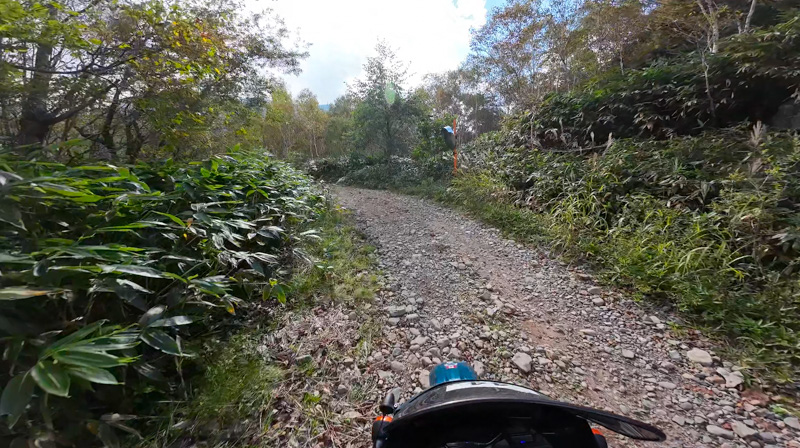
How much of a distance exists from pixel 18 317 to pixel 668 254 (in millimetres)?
4166

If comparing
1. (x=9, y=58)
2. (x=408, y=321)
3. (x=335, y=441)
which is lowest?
(x=335, y=441)

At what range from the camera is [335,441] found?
136 centimetres

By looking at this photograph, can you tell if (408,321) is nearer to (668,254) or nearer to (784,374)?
(784,374)

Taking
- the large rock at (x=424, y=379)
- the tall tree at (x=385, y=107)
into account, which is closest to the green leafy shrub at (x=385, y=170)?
the tall tree at (x=385, y=107)

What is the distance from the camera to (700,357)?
6.12 feet

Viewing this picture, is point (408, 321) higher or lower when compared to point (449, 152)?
lower

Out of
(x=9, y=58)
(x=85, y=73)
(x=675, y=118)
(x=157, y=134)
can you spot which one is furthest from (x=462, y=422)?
(x=675, y=118)

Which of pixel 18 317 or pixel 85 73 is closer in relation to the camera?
pixel 18 317

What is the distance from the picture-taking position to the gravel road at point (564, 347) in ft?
4.95

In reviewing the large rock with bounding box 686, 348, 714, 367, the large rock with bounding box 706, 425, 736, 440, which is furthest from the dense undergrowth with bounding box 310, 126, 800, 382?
the large rock with bounding box 706, 425, 736, 440

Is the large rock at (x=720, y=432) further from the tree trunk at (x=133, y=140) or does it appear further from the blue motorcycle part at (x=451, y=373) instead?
the tree trunk at (x=133, y=140)

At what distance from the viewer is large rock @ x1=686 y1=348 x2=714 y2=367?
1822mm

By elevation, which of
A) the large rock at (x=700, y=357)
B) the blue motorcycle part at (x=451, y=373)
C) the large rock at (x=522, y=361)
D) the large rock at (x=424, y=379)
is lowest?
the large rock at (x=424, y=379)

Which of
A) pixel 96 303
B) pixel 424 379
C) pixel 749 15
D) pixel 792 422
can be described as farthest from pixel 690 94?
pixel 96 303
